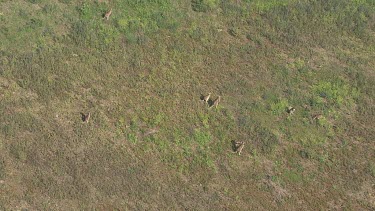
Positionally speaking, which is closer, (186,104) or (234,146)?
(234,146)

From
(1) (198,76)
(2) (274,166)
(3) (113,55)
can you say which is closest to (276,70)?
(1) (198,76)

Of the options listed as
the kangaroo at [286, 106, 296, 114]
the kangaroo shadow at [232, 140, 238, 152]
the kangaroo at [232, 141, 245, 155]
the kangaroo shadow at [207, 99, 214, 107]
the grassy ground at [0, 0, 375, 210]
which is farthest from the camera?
the kangaroo at [286, 106, 296, 114]

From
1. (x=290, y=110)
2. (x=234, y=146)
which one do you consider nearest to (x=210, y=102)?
(x=234, y=146)

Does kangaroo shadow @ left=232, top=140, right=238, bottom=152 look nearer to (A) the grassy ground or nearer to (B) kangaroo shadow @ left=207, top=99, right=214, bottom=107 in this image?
(A) the grassy ground

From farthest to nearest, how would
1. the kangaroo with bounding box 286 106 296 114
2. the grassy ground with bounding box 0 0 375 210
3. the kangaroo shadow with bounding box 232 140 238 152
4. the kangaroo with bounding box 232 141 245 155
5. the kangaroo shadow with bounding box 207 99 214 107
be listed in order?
the kangaroo with bounding box 286 106 296 114 → the kangaroo shadow with bounding box 207 99 214 107 → the kangaroo shadow with bounding box 232 140 238 152 → the kangaroo with bounding box 232 141 245 155 → the grassy ground with bounding box 0 0 375 210

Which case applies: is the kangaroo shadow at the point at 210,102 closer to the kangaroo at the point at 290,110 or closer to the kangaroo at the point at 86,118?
the kangaroo at the point at 290,110

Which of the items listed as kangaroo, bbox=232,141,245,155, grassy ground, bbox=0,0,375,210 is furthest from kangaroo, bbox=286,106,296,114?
kangaroo, bbox=232,141,245,155

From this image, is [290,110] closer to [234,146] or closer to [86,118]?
[234,146]

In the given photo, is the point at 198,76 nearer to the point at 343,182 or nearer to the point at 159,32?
the point at 159,32
